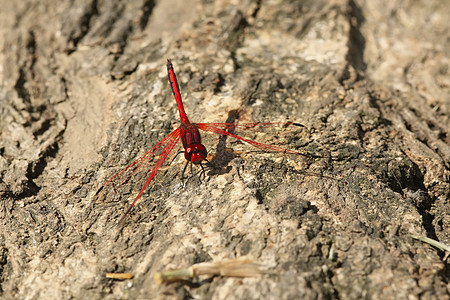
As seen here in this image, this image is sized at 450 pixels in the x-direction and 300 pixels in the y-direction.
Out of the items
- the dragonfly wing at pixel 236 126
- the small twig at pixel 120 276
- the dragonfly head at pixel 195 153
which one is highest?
the dragonfly head at pixel 195 153

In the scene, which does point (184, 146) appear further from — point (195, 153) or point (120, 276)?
point (120, 276)

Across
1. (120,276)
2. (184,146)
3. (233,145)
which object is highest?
(184,146)

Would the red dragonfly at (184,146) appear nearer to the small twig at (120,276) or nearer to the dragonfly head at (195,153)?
the dragonfly head at (195,153)

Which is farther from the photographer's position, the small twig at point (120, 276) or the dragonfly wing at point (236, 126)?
the dragonfly wing at point (236, 126)

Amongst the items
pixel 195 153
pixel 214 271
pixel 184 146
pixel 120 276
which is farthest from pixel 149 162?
pixel 214 271

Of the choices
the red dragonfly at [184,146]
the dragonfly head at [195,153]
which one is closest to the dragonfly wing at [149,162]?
the red dragonfly at [184,146]

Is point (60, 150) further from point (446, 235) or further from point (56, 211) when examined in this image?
point (446, 235)

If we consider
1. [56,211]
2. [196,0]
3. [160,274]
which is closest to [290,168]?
[160,274]
